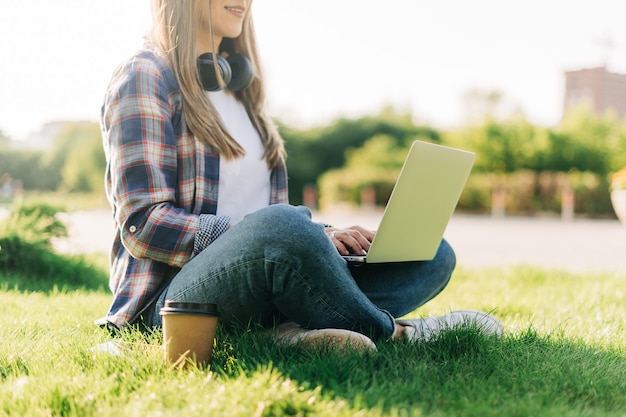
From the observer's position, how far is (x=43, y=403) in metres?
Result: 1.57

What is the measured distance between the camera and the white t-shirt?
2148 mm

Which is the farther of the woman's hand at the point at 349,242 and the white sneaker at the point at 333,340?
the woman's hand at the point at 349,242

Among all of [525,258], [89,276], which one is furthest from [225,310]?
[525,258]

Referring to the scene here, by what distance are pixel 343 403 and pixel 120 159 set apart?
94 centimetres

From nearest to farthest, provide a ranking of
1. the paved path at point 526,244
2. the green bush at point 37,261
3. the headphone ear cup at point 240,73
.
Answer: the headphone ear cup at point 240,73 → the green bush at point 37,261 → the paved path at point 526,244

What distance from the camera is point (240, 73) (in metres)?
2.33

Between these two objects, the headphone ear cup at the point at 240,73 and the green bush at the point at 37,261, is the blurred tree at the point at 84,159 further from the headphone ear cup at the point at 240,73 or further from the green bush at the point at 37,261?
the headphone ear cup at the point at 240,73

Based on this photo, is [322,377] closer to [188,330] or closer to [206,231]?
[188,330]

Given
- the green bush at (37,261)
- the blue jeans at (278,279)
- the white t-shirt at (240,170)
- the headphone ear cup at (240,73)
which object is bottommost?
the green bush at (37,261)

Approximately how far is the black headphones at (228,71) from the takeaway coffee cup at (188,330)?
81 cm

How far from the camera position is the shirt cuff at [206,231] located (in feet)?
6.31

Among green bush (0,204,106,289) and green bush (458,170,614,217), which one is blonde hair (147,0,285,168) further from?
green bush (458,170,614,217)

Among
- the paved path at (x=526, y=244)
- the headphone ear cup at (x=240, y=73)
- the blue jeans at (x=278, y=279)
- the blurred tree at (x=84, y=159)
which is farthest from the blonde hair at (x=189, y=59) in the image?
the blurred tree at (x=84, y=159)

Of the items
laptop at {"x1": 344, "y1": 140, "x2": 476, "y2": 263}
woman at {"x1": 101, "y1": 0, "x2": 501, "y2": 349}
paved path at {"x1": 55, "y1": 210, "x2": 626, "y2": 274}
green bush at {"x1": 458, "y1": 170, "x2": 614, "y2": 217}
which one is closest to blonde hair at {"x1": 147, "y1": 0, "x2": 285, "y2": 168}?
woman at {"x1": 101, "y1": 0, "x2": 501, "y2": 349}
